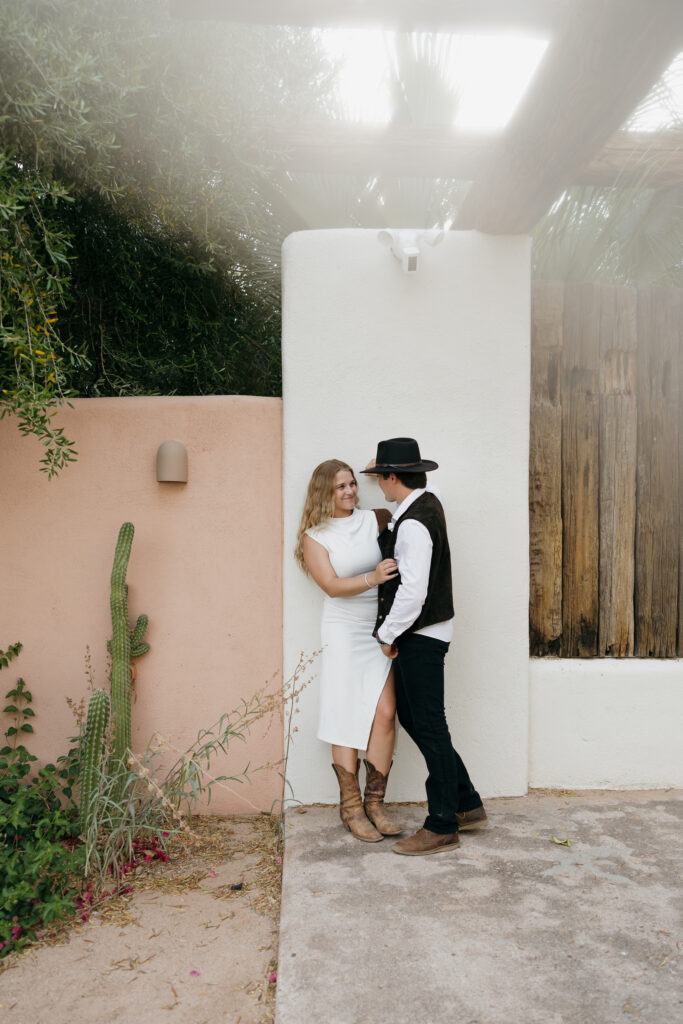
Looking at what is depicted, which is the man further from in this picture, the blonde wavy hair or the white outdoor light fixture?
the white outdoor light fixture

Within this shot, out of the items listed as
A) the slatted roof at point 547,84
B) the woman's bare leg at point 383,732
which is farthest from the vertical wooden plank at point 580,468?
the woman's bare leg at point 383,732

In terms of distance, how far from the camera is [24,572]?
12.5ft

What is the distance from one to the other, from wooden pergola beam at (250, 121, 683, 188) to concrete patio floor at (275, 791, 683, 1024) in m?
3.21

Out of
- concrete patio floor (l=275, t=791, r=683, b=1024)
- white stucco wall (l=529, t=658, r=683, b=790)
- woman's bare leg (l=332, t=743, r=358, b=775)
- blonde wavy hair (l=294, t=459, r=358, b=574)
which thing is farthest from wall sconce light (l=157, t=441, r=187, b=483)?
white stucco wall (l=529, t=658, r=683, b=790)

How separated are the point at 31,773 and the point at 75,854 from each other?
933mm

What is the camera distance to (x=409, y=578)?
10.4 feet

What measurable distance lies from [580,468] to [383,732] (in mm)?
1725

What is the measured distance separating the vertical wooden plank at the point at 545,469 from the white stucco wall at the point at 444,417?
141 millimetres

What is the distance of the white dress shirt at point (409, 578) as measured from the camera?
3.18 m

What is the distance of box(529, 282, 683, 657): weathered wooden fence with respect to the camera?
3.96 m

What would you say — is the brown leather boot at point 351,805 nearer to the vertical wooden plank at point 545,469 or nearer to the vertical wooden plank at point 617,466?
the vertical wooden plank at point 545,469

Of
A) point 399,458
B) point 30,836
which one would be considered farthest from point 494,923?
point 30,836

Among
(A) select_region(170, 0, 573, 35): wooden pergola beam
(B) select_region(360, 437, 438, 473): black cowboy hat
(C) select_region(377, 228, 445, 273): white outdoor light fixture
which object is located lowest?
(B) select_region(360, 437, 438, 473): black cowboy hat

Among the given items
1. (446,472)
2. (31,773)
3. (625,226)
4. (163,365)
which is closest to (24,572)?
(31,773)
